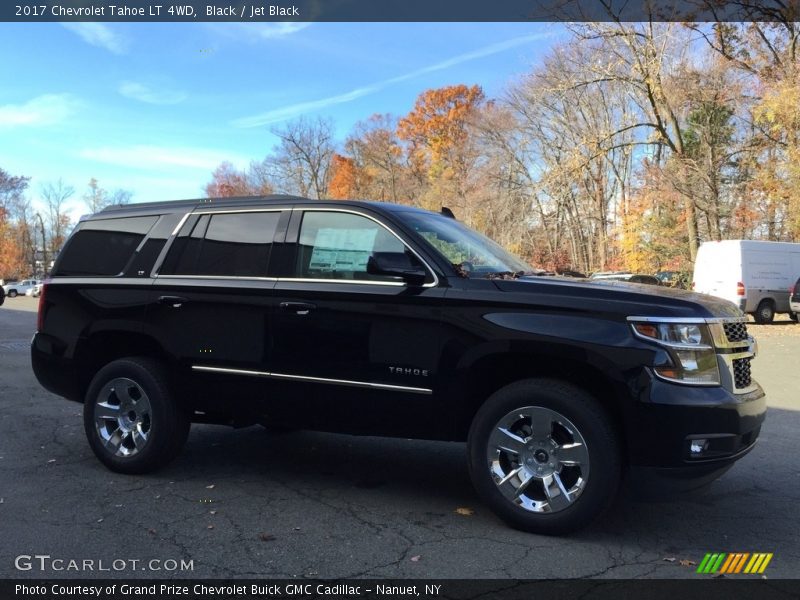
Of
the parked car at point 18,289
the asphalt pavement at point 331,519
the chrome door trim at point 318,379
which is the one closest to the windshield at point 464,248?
the chrome door trim at point 318,379

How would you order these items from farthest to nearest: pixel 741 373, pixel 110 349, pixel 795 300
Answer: pixel 795 300
pixel 110 349
pixel 741 373

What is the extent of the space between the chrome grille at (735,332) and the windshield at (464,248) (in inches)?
50.6

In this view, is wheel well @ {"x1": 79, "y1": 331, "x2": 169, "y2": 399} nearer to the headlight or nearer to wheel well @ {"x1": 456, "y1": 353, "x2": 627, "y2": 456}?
wheel well @ {"x1": 456, "y1": 353, "x2": 627, "y2": 456}

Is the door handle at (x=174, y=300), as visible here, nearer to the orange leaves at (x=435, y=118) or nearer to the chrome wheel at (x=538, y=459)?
the chrome wheel at (x=538, y=459)

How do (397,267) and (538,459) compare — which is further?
(397,267)

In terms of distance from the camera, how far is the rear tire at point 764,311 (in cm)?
2080

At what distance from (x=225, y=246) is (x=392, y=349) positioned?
1566mm

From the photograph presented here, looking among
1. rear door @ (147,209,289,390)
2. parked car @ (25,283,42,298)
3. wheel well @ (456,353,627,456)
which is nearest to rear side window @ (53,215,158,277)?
rear door @ (147,209,289,390)

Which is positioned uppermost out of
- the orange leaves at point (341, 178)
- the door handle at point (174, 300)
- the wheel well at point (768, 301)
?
the orange leaves at point (341, 178)

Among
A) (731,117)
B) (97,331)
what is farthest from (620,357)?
(731,117)

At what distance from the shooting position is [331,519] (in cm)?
407

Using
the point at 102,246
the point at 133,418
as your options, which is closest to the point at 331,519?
the point at 133,418

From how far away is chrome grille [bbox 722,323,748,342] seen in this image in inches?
148

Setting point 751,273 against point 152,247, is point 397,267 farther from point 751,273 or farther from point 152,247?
point 751,273
